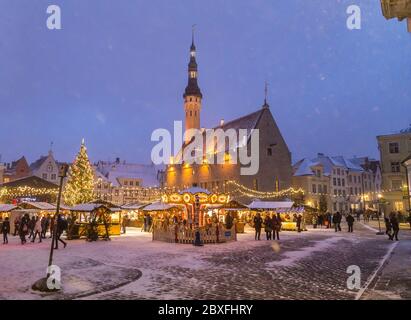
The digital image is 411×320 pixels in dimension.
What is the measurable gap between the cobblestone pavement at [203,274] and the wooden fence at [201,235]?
221 inches

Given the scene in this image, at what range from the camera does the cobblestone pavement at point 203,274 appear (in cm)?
916

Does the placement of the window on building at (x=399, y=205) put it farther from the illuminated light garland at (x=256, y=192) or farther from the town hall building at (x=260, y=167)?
the town hall building at (x=260, y=167)

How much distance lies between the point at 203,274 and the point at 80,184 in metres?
36.2

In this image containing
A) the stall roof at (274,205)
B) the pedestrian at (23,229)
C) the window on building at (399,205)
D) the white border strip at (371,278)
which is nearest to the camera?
the white border strip at (371,278)

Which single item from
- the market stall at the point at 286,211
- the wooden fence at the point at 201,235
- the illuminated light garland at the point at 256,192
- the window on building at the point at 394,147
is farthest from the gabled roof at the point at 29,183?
the window on building at the point at 394,147

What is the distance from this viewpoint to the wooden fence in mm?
23817

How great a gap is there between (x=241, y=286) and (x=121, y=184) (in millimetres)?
70167

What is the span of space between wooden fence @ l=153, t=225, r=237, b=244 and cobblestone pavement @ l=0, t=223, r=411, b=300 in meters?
5.62

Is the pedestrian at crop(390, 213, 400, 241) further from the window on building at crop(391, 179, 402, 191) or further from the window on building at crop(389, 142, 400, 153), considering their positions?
the window on building at crop(389, 142, 400, 153)

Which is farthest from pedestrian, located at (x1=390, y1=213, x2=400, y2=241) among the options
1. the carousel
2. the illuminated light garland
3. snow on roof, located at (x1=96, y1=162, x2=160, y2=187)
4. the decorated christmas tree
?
snow on roof, located at (x1=96, y1=162, x2=160, y2=187)

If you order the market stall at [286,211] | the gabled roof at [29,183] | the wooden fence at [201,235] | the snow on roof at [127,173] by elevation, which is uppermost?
the snow on roof at [127,173]

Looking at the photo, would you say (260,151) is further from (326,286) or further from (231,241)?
(326,286)

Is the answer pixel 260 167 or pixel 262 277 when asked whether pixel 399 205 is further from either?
pixel 262 277
